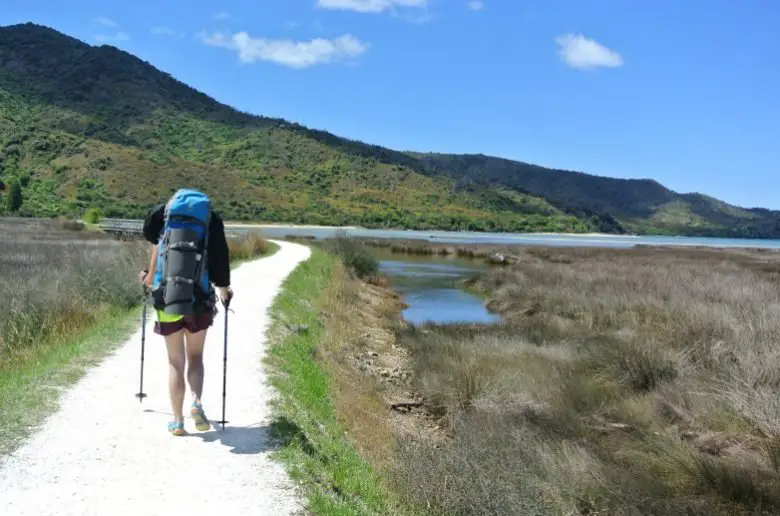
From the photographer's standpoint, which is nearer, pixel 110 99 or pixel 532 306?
pixel 532 306

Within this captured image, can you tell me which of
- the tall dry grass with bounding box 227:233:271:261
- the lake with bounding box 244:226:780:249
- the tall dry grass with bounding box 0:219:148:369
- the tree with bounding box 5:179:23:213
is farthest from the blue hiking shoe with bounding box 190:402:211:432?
the tree with bounding box 5:179:23:213

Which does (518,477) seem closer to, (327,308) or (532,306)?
(327,308)

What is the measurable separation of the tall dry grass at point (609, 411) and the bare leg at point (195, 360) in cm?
205

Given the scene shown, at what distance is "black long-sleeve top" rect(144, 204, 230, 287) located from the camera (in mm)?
6004

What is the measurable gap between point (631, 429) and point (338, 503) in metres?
5.72

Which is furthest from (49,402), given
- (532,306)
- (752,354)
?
(532,306)

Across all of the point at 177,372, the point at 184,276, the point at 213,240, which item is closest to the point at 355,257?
the point at 177,372

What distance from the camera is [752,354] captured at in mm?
11016

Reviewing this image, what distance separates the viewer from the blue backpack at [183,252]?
5762 millimetres

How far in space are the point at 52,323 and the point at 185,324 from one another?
682cm

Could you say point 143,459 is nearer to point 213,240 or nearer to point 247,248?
point 213,240

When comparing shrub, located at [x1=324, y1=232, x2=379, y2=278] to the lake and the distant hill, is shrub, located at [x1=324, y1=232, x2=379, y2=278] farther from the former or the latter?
the distant hill

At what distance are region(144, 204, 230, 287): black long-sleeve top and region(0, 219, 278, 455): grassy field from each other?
6.94 ft

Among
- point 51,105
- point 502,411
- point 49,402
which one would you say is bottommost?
point 502,411
